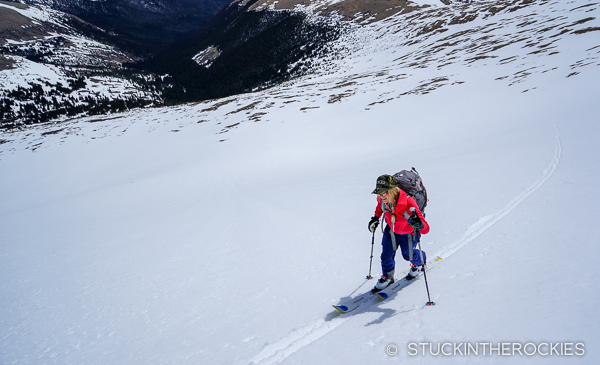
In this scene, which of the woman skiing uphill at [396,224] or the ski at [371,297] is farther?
the ski at [371,297]

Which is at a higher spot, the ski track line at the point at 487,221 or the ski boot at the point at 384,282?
the ski boot at the point at 384,282

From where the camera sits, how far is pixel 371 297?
5059 mm

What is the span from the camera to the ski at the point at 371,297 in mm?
4789

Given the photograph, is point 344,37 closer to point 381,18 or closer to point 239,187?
point 381,18

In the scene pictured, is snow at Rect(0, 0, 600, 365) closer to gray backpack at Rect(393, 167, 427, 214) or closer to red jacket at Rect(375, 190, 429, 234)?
red jacket at Rect(375, 190, 429, 234)

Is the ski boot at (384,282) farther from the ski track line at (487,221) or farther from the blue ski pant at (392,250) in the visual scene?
the ski track line at (487,221)

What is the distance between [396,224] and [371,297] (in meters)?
1.50

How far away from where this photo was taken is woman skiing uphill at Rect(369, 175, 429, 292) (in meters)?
4.38

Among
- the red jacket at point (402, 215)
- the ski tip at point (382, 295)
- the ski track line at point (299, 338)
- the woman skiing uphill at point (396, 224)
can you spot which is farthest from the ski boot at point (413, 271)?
the red jacket at point (402, 215)

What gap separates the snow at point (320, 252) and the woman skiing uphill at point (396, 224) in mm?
536

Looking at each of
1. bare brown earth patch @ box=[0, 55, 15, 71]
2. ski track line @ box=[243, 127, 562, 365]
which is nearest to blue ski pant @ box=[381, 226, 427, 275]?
ski track line @ box=[243, 127, 562, 365]

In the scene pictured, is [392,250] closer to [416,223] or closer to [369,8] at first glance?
[416,223]
